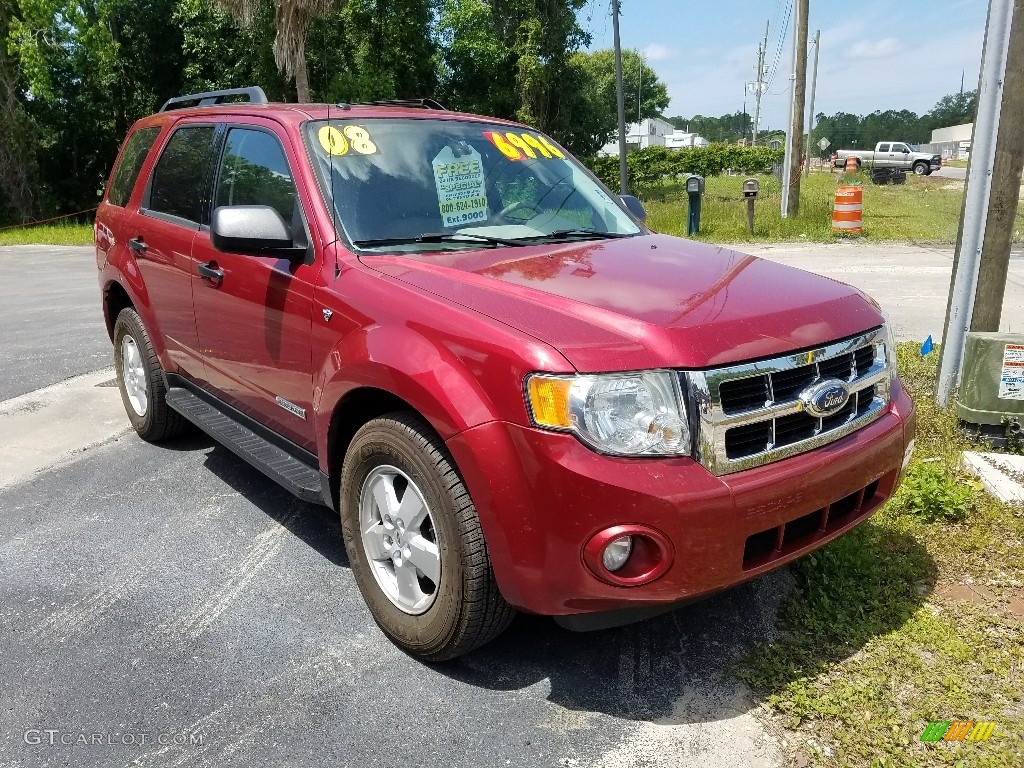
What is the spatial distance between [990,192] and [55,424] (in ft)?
20.4

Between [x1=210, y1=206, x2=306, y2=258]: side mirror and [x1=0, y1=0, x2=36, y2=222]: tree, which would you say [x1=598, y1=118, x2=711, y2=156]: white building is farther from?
[x1=210, y1=206, x2=306, y2=258]: side mirror

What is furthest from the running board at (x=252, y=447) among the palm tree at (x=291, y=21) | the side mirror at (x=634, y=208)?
the palm tree at (x=291, y=21)

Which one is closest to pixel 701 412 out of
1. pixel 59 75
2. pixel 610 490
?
pixel 610 490

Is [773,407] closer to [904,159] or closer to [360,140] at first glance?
[360,140]

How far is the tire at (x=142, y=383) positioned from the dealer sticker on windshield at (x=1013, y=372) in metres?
4.81

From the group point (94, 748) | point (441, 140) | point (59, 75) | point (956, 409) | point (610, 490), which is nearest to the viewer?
point (610, 490)

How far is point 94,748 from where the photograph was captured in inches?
97.7

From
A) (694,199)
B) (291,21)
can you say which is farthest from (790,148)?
(291,21)

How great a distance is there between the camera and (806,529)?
2.62 metres

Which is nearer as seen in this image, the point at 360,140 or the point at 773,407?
the point at 773,407

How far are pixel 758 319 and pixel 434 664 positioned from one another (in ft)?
5.33

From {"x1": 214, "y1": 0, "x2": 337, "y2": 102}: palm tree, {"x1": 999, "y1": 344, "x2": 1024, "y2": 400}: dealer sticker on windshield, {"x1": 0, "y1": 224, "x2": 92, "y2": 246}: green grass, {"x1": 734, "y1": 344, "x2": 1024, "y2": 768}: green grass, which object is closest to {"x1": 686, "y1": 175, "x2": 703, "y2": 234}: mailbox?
{"x1": 214, "y1": 0, "x2": 337, "y2": 102}: palm tree

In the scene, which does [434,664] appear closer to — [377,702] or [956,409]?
[377,702]

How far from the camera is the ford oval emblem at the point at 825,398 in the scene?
2494mm
